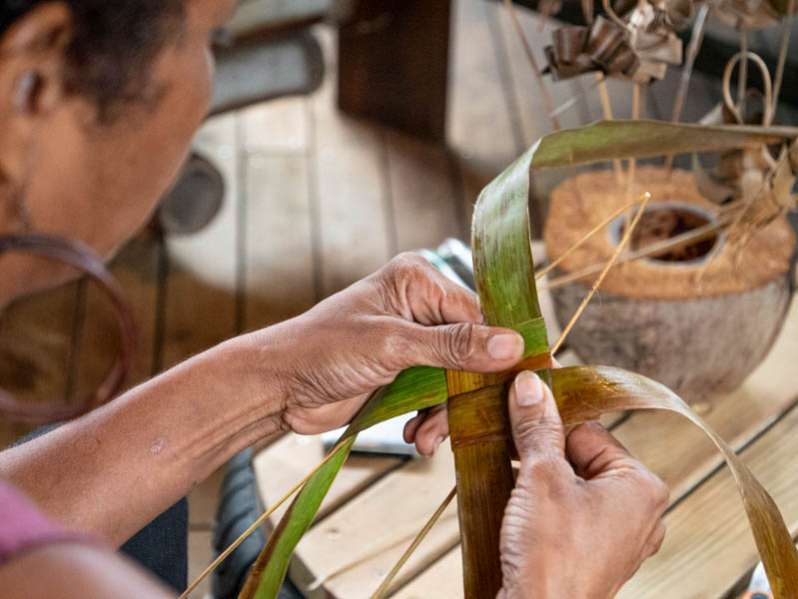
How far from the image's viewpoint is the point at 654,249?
4.29 ft

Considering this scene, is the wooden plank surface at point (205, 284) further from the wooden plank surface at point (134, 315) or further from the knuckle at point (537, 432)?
the knuckle at point (537, 432)

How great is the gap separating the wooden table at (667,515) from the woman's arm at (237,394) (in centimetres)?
14

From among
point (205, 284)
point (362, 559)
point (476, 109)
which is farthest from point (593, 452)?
point (476, 109)

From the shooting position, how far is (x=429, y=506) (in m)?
1.27

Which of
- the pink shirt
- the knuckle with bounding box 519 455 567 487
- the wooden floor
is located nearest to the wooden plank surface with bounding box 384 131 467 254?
→ the wooden floor

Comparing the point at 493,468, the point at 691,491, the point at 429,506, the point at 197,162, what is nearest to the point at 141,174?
the point at 493,468

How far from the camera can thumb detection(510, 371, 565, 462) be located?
38.3 inches

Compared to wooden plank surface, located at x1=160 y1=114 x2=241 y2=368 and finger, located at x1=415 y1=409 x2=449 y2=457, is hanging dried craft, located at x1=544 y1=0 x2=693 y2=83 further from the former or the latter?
wooden plank surface, located at x1=160 y1=114 x2=241 y2=368

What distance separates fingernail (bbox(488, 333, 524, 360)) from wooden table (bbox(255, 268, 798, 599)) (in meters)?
0.27

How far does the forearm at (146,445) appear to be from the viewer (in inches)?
41.8

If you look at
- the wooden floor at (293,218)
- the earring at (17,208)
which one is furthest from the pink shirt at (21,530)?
the wooden floor at (293,218)

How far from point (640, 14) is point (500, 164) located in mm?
1418

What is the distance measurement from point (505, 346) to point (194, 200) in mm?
1448

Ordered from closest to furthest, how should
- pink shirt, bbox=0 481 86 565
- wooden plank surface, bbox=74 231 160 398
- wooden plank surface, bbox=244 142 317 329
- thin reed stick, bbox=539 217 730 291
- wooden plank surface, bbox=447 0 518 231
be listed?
Answer: pink shirt, bbox=0 481 86 565 → thin reed stick, bbox=539 217 730 291 → wooden plank surface, bbox=74 231 160 398 → wooden plank surface, bbox=244 142 317 329 → wooden plank surface, bbox=447 0 518 231
